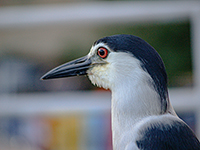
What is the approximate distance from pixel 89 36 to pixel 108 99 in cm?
66

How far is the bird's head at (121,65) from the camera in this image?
0.71 metres

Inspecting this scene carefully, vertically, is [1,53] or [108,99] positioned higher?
[1,53]

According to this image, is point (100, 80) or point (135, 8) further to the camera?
point (135, 8)

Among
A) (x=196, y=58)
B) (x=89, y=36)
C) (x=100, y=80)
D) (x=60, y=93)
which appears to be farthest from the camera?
(x=89, y=36)

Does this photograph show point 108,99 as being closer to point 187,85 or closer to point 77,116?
point 77,116

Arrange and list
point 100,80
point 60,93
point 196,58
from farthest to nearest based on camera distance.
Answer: point 60,93 → point 196,58 → point 100,80

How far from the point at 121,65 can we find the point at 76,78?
5.20 feet

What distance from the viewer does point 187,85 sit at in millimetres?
2234

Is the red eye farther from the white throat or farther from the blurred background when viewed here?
the blurred background

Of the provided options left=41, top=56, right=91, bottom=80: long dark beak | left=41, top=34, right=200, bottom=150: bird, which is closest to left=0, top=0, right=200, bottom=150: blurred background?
left=41, top=56, right=91, bottom=80: long dark beak

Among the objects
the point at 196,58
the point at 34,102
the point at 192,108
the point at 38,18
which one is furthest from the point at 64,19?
the point at 192,108

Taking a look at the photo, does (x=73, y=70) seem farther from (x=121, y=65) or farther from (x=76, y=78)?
(x=76, y=78)

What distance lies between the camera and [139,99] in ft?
2.36

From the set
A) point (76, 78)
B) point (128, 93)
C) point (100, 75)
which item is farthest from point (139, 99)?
point (76, 78)
